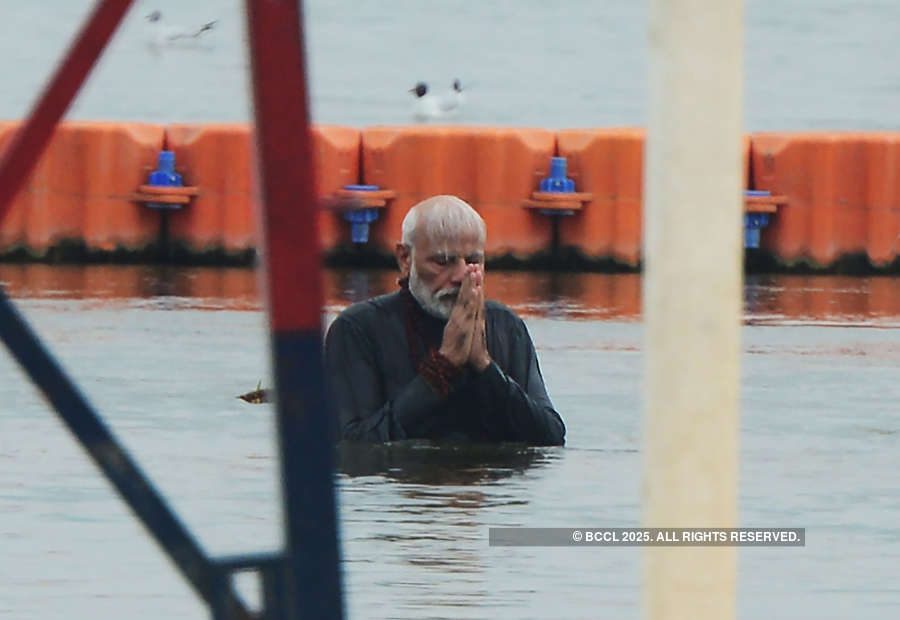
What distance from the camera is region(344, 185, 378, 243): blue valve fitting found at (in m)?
19.8

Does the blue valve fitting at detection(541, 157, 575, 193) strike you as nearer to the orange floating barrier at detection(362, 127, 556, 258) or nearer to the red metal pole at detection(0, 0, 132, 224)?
the orange floating barrier at detection(362, 127, 556, 258)

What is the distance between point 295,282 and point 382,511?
4500mm

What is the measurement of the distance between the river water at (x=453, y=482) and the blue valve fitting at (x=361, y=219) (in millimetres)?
3480

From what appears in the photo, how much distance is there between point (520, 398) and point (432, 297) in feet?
1.36

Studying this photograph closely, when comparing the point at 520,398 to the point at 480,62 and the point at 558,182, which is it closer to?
the point at 558,182

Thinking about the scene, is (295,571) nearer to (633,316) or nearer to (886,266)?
(633,316)

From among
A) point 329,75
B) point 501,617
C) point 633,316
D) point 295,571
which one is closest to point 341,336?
point 501,617

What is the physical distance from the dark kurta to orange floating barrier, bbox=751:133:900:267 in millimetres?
11857

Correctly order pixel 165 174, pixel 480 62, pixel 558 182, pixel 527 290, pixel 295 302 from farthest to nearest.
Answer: pixel 480 62 < pixel 165 174 < pixel 558 182 < pixel 527 290 < pixel 295 302

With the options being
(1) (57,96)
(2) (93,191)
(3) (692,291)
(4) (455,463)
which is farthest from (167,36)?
(3) (692,291)

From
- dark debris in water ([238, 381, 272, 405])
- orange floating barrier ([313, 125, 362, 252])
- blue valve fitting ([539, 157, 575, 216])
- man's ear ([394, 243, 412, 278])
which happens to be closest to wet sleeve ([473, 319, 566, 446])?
man's ear ([394, 243, 412, 278])

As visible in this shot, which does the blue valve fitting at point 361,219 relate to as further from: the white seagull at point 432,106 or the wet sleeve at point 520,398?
the white seagull at point 432,106

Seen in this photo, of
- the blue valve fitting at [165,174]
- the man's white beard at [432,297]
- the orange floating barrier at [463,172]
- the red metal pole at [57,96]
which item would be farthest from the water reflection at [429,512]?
the blue valve fitting at [165,174]

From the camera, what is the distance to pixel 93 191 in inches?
794
